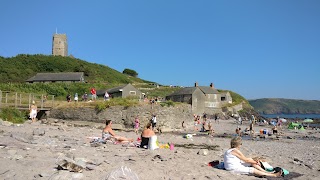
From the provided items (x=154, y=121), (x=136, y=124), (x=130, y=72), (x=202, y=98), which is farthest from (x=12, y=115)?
(x=130, y=72)

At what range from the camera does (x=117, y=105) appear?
26516 mm

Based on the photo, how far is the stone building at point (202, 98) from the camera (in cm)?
6191

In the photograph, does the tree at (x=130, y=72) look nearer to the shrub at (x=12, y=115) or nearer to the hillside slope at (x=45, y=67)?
the hillside slope at (x=45, y=67)

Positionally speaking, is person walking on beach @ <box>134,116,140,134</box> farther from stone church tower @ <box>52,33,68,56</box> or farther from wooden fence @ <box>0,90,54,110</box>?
stone church tower @ <box>52,33,68,56</box>

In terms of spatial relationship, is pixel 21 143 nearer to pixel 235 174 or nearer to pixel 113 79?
pixel 235 174

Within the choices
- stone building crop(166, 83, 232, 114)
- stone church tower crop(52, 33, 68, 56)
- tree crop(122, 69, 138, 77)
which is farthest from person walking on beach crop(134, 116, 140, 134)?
tree crop(122, 69, 138, 77)

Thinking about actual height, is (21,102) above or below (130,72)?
below

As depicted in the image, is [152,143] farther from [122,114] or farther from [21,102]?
[21,102]

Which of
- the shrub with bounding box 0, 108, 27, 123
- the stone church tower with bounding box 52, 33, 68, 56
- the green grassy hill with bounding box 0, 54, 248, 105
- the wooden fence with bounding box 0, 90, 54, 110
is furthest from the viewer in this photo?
the stone church tower with bounding box 52, 33, 68, 56

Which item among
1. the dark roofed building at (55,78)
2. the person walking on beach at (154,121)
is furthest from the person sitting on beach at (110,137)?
the dark roofed building at (55,78)

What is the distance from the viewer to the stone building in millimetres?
61906

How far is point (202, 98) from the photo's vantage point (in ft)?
209

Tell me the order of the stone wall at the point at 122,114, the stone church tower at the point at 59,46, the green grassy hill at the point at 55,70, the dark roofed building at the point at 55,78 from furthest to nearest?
the stone church tower at the point at 59,46
the green grassy hill at the point at 55,70
the dark roofed building at the point at 55,78
the stone wall at the point at 122,114

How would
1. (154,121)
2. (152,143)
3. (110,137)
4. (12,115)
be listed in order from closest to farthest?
(152,143) → (110,137) → (12,115) → (154,121)
